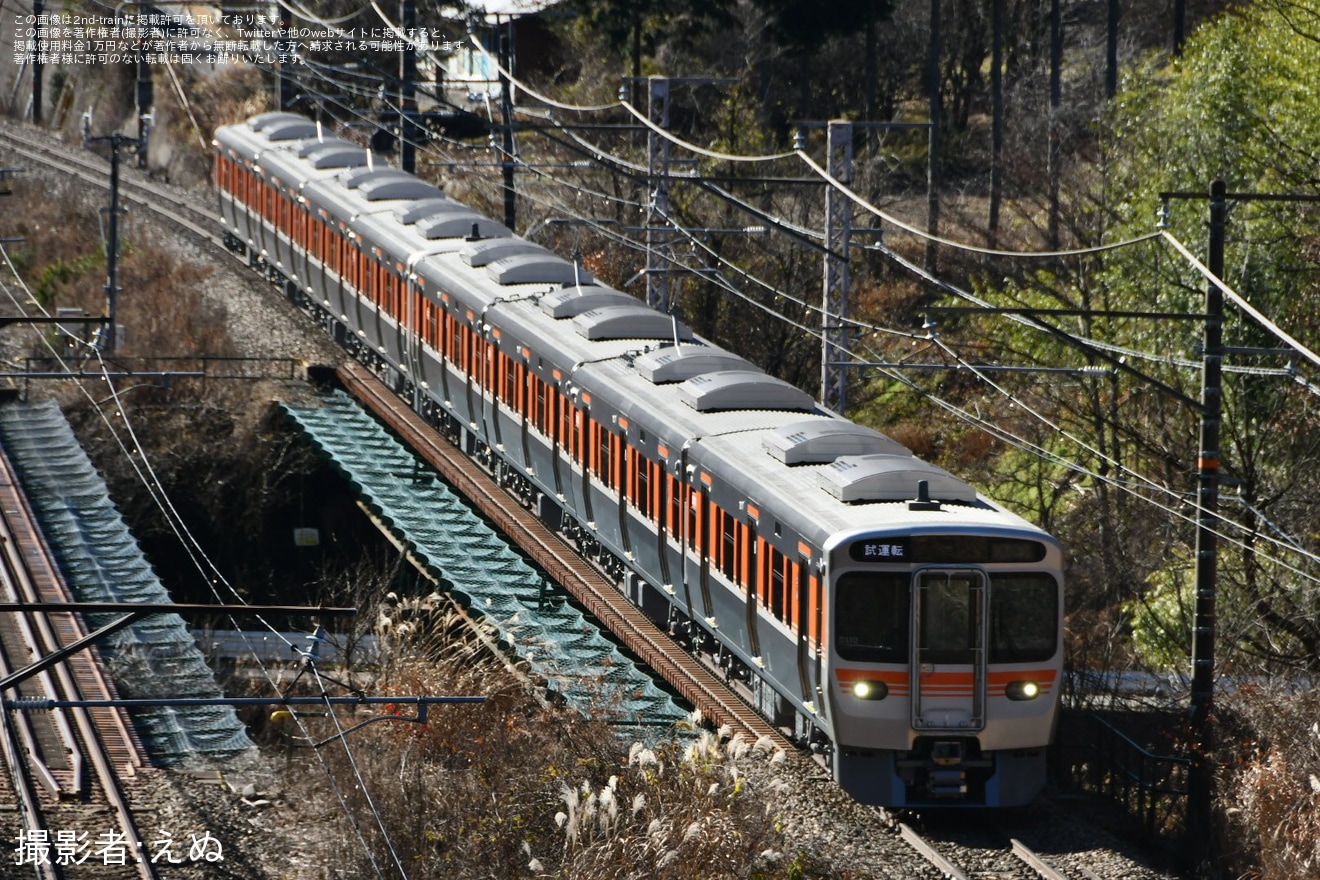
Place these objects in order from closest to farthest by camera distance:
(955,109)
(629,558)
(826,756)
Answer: (826,756)
(629,558)
(955,109)

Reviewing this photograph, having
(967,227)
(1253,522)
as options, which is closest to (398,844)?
(1253,522)

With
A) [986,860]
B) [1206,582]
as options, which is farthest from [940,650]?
[1206,582]

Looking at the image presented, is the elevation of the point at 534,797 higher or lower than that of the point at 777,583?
lower

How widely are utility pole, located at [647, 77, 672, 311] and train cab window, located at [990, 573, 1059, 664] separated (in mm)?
10459

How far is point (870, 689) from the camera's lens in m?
14.9

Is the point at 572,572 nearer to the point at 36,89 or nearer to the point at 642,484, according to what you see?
the point at 642,484

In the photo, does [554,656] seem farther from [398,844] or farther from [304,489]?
[304,489]

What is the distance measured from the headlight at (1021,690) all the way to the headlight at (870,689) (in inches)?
35.0

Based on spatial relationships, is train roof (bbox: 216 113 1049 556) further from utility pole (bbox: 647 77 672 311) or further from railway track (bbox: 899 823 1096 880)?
railway track (bbox: 899 823 1096 880)

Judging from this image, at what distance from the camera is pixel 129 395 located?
35.2 meters

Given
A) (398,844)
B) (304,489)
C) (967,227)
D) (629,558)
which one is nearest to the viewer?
(398,844)

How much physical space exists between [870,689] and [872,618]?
1.68 ft

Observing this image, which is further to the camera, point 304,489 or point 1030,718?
point 304,489

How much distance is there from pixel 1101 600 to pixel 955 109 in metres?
25.0
